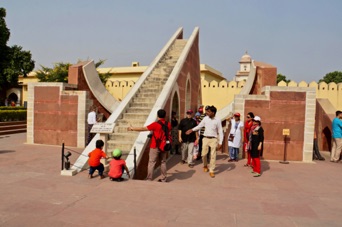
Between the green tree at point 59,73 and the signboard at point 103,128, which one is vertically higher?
the green tree at point 59,73

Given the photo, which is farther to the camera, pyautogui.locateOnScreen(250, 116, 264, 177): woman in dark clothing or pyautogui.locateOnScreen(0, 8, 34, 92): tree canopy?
pyautogui.locateOnScreen(0, 8, 34, 92): tree canopy

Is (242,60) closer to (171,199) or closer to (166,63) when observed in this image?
(166,63)

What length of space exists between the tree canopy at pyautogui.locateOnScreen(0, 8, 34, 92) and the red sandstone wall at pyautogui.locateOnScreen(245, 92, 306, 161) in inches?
729

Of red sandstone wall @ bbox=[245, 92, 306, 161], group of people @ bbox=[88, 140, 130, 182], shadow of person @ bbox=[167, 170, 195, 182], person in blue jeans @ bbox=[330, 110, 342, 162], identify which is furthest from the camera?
person in blue jeans @ bbox=[330, 110, 342, 162]

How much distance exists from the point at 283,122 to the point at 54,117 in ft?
22.8

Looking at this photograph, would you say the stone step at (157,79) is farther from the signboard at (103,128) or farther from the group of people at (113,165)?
the group of people at (113,165)

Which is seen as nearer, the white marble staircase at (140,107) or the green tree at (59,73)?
the white marble staircase at (140,107)

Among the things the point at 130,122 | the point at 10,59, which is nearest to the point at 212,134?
the point at 130,122

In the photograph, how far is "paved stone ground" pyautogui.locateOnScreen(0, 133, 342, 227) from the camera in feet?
11.2

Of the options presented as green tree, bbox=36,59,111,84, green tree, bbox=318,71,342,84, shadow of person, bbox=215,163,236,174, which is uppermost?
green tree, bbox=318,71,342,84

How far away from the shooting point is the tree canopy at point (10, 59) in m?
20.5

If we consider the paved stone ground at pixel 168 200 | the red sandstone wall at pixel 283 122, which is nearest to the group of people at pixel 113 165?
the paved stone ground at pixel 168 200

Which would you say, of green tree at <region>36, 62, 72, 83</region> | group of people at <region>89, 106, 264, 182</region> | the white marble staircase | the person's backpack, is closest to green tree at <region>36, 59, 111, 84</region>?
green tree at <region>36, 62, 72, 83</region>

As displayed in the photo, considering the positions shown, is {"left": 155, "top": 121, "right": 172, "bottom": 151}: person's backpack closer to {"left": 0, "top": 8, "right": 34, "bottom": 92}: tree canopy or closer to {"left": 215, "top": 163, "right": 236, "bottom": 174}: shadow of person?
{"left": 215, "top": 163, "right": 236, "bottom": 174}: shadow of person
